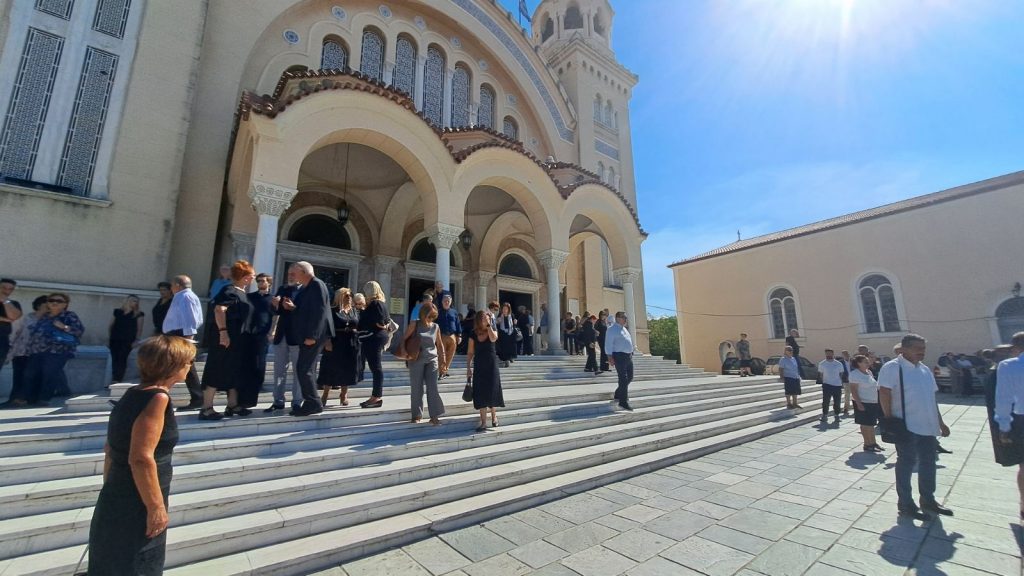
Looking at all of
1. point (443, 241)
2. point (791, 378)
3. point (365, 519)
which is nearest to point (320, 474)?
point (365, 519)

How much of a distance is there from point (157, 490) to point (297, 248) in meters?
10.2

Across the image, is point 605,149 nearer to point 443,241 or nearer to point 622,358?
point 443,241

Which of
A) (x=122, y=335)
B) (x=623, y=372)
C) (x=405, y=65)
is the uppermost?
(x=405, y=65)

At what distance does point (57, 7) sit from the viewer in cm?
765

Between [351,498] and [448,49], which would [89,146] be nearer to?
[351,498]

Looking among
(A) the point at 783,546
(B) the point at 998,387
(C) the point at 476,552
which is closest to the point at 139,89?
(C) the point at 476,552

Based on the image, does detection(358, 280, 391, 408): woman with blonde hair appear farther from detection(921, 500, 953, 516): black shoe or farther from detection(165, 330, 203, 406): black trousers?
detection(921, 500, 953, 516): black shoe

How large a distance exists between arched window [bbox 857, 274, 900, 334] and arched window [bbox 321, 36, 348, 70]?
2253 centimetres

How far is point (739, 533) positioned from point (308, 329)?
4441 millimetres

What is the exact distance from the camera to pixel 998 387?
380 cm

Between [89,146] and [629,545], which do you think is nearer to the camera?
[629,545]

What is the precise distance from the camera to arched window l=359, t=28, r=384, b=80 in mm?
12125

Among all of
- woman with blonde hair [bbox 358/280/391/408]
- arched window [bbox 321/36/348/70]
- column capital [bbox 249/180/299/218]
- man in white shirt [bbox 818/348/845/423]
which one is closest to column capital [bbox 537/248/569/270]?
man in white shirt [bbox 818/348/845/423]

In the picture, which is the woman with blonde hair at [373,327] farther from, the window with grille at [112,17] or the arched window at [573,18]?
the arched window at [573,18]
